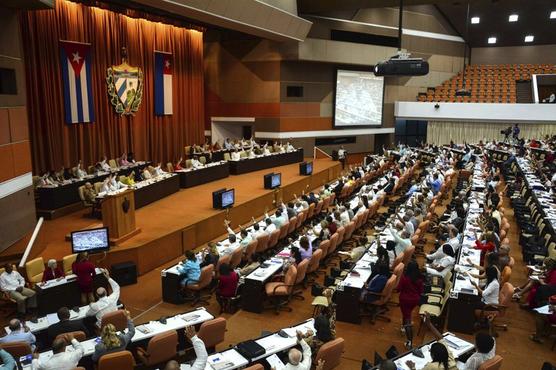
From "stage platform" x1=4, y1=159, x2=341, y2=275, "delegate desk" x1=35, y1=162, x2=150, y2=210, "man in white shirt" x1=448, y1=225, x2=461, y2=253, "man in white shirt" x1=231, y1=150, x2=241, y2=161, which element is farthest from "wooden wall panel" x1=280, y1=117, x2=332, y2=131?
"man in white shirt" x1=448, y1=225, x2=461, y2=253

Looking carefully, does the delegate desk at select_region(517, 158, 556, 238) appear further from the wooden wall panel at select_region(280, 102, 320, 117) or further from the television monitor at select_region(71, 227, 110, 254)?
the wooden wall panel at select_region(280, 102, 320, 117)

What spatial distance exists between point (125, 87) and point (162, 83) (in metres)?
2.43

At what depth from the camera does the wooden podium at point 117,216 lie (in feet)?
33.4

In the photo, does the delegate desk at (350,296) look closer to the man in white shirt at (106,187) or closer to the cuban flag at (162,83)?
the man in white shirt at (106,187)

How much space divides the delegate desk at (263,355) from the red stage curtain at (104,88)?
11108 mm

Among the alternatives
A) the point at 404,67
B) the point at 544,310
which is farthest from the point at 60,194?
the point at 544,310

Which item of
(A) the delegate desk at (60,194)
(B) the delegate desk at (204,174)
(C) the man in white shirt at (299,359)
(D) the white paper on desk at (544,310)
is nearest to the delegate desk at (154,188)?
(B) the delegate desk at (204,174)

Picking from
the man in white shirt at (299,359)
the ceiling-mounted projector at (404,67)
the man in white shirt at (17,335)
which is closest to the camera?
the man in white shirt at (299,359)

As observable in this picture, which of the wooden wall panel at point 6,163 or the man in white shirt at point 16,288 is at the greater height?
the wooden wall panel at point 6,163

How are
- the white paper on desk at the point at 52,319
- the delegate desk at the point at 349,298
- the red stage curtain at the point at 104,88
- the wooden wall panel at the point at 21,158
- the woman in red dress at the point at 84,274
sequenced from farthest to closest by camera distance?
the red stage curtain at the point at 104,88
the wooden wall panel at the point at 21,158
the woman in red dress at the point at 84,274
the delegate desk at the point at 349,298
the white paper on desk at the point at 52,319

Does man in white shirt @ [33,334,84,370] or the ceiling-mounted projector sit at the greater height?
the ceiling-mounted projector

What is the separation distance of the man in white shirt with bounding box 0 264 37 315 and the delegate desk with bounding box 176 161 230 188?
8.26m

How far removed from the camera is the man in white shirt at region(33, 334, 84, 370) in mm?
5078

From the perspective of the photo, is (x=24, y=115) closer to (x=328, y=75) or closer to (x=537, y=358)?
(x=537, y=358)
